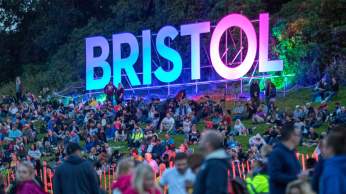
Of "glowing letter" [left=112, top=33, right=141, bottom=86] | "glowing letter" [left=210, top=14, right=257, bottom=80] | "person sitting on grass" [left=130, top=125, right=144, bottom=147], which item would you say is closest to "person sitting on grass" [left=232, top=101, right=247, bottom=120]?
"glowing letter" [left=210, top=14, right=257, bottom=80]

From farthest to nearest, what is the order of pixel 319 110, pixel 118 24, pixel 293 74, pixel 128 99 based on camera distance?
pixel 118 24, pixel 128 99, pixel 293 74, pixel 319 110

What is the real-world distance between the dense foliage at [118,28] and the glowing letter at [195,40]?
6.50 feet

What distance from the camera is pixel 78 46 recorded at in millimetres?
51719

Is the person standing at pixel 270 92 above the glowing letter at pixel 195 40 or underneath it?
underneath

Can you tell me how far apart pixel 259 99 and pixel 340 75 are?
3.36m

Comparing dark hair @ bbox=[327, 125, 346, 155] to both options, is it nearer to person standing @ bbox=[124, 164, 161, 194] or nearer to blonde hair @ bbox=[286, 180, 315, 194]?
blonde hair @ bbox=[286, 180, 315, 194]

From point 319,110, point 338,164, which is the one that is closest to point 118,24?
point 319,110

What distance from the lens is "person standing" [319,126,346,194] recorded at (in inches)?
337

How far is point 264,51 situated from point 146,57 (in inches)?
260

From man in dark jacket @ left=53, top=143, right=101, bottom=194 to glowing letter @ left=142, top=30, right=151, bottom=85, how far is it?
29.1 meters

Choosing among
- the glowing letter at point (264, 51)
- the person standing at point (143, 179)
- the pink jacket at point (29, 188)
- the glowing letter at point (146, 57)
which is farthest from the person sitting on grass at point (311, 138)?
the person standing at point (143, 179)

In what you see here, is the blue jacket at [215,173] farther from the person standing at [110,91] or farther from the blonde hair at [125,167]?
the person standing at [110,91]

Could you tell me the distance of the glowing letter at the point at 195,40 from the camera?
131 feet

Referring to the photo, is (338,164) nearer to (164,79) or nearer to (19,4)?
(164,79)
